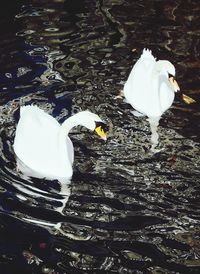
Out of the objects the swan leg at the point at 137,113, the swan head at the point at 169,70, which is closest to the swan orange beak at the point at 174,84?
the swan head at the point at 169,70

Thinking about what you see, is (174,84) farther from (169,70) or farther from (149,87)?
(149,87)

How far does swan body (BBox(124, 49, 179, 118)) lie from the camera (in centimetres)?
998

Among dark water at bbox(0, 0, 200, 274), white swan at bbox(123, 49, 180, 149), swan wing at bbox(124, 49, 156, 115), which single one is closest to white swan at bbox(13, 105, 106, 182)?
dark water at bbox(0, 0, 200, 274)

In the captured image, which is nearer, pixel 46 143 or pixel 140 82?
pixel 46 143

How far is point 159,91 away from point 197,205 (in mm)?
3231

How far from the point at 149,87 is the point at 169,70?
24.1 inches

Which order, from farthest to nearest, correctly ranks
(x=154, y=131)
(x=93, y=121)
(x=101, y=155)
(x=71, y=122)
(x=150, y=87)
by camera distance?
(x=150, y=87)
(x=154, y=131)
(x=101, y=155)
(x=71, y=122)
(x=93, y=121)

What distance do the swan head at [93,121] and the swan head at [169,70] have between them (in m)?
1.91

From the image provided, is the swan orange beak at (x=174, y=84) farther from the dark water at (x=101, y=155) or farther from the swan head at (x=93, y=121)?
the swan head at (x=93, y=121)

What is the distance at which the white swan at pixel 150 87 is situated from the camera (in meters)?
9.90

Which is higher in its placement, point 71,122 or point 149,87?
point 71,122

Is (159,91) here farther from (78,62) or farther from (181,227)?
(181,227)

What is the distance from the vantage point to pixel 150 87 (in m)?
10.3

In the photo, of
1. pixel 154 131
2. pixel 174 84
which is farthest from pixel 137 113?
pixel 154 131
